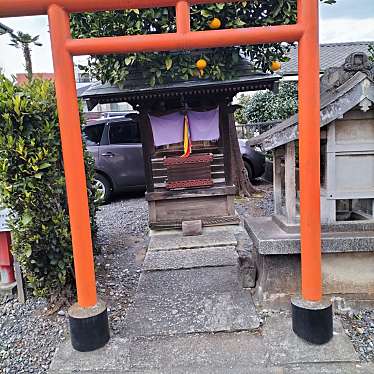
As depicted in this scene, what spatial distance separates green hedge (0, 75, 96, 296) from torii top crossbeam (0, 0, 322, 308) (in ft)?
1.78

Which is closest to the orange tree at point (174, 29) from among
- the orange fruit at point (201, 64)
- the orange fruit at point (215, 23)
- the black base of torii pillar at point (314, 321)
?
the orange fruit at point (215, 23)

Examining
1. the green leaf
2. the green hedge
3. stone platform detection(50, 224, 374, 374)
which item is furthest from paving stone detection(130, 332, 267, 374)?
the green leaf

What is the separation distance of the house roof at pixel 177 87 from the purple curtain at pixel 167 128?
392 millimetres

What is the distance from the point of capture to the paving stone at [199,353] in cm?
288

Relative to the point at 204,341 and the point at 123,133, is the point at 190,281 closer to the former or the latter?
the point at 204,341

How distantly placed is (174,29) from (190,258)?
297 cm

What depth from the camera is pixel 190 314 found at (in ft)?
11.8

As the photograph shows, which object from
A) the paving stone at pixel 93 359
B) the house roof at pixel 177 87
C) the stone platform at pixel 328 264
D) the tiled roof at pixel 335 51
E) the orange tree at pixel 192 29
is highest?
the tiled roof at pixel 335 51

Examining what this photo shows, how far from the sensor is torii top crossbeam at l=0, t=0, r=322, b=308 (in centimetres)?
292

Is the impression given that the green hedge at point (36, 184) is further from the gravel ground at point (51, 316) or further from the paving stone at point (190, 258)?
the paving stone at point (190, 258)

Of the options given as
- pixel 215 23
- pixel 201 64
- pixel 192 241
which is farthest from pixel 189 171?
pixel 215 23

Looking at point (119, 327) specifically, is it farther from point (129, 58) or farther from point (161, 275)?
point (129, 58)

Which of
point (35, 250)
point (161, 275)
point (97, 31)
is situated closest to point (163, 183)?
point (161, 275)

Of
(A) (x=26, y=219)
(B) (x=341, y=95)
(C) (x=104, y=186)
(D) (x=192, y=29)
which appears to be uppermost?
(D) (x=192, y=29)
